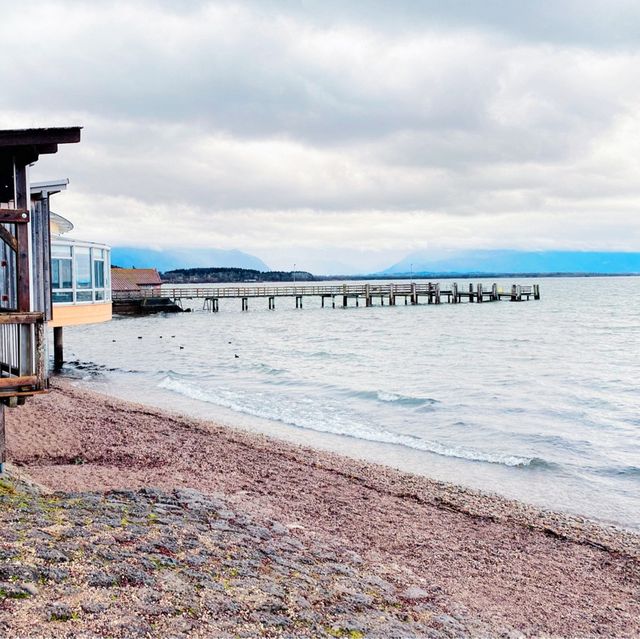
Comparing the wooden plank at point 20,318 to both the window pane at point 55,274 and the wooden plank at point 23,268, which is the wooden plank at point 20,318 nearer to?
the wooden plank at point 23,268

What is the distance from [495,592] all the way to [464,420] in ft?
38.7

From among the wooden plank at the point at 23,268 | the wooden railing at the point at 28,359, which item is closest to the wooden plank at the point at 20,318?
the wooden railing at the point at 28,359

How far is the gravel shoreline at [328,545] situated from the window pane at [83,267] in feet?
22.2

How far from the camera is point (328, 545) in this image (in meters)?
7.38

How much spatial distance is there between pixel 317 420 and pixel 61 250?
863 cm

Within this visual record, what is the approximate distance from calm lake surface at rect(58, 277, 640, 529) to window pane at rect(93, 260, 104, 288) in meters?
4.15

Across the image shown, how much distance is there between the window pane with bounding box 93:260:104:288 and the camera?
19.9 m

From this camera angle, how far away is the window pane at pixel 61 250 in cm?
1784

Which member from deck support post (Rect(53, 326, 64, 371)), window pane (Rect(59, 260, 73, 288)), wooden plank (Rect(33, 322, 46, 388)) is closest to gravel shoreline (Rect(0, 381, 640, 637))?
wooden plank (Rect(33, 322, 46, 388))

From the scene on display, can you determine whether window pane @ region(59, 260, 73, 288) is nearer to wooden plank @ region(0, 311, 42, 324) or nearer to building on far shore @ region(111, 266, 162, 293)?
wooden plank @ region(0, 311, 42, 324)

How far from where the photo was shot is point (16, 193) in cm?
760

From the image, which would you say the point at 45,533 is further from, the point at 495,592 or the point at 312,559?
the point at 495,592

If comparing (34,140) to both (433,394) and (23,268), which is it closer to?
(23,268)

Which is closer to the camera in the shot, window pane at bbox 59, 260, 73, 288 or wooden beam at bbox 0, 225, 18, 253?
wooden beam at bbox 0, 225, 18, 253
